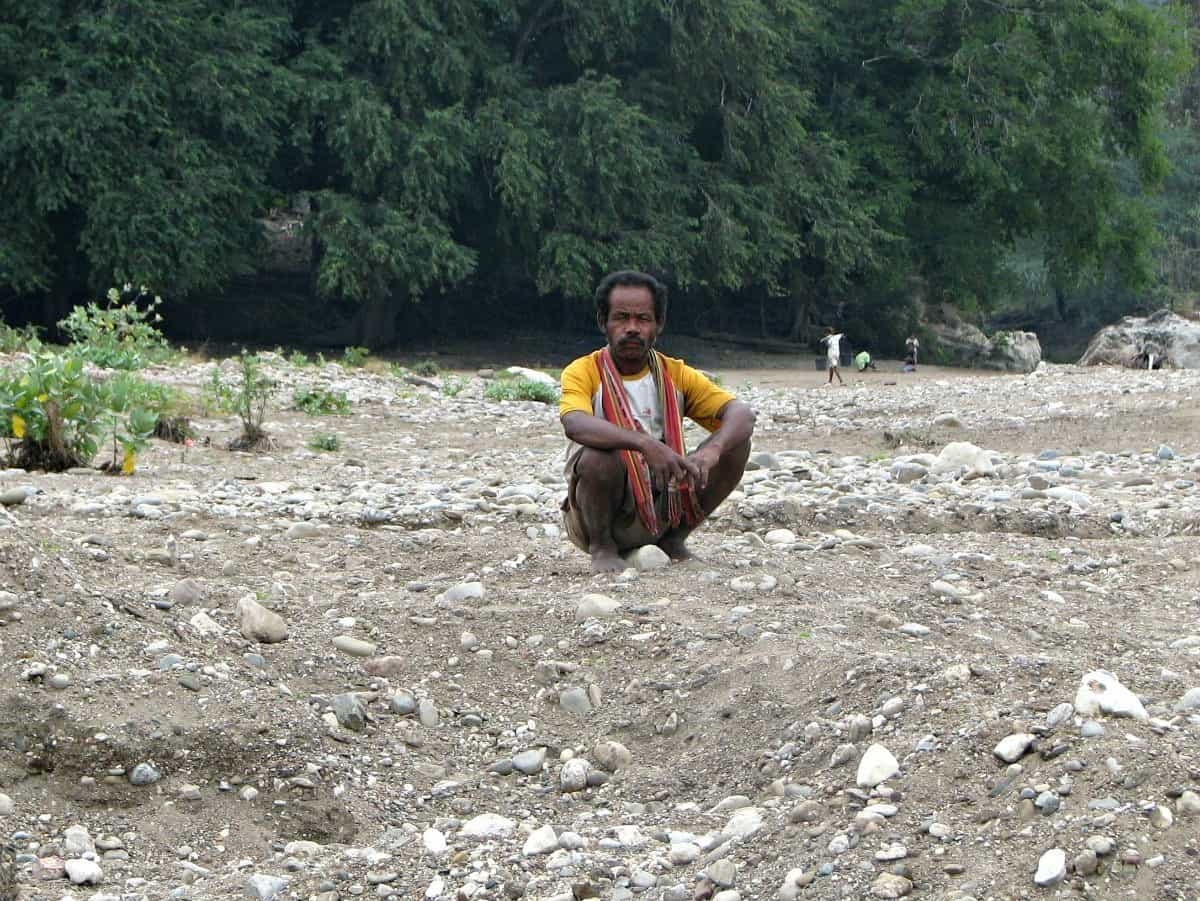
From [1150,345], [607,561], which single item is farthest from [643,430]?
[1150,345]

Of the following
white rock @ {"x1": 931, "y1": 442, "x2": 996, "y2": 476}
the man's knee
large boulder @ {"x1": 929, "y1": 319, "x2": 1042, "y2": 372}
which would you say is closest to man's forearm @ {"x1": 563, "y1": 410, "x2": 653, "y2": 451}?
the man's knee

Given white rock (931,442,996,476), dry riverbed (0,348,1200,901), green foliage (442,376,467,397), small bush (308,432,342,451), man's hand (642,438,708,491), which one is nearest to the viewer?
dry riverbed (0,348,1200,901)

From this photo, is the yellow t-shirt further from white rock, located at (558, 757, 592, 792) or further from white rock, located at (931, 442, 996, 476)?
white rock, located at (931, 442, 996, 476)

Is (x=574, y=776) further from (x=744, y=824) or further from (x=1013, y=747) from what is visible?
(x=1013, y=747)

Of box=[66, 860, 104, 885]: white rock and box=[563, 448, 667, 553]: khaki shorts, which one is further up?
box=[563, 448, 667, 553]: khaki shorts

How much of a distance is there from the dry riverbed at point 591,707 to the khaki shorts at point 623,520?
6.8 inches

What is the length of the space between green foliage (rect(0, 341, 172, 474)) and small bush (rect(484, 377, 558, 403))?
24.6 feet

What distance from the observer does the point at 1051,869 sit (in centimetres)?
301

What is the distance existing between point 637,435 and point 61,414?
15.1 feet

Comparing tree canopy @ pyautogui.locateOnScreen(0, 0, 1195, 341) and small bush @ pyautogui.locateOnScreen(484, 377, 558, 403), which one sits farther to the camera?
tree canopy @ pyautogui.locateOnScreen(0, 0, 1195, 341)

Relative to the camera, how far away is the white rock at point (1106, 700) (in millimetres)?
3619

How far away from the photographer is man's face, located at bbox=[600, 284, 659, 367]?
5523mm

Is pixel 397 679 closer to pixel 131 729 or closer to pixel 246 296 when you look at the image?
pixel 131 729

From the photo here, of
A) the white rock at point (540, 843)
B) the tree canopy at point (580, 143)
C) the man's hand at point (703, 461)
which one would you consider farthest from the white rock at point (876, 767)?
the tree canopy at point (580, 143)
